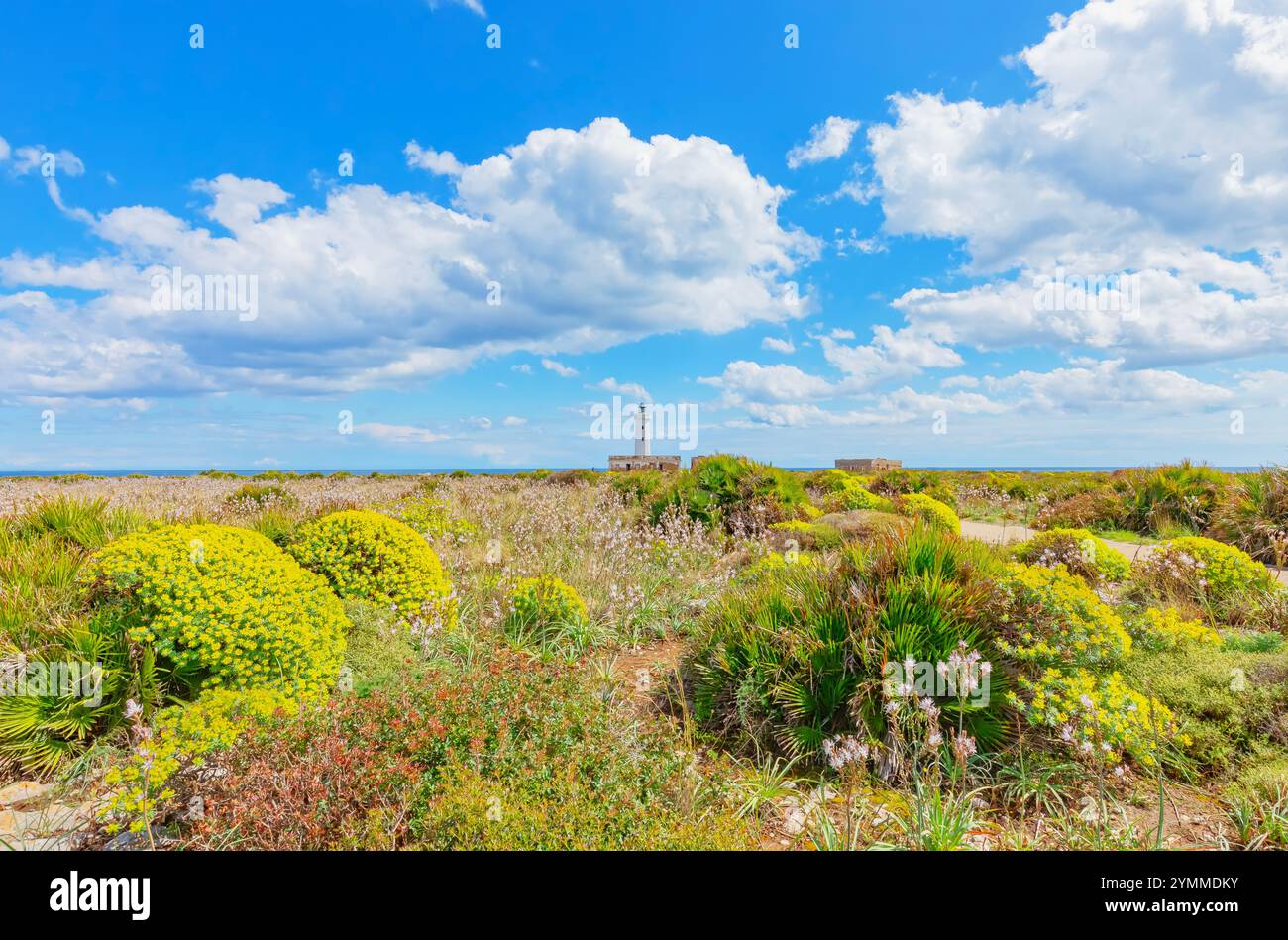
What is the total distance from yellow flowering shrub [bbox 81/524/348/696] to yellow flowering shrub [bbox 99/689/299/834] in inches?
9.1

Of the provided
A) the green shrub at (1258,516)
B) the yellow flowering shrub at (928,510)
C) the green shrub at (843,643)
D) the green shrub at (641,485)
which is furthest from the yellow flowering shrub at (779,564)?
the green shrub at (1258,516)

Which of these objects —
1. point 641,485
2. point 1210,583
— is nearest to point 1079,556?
point 1210,583

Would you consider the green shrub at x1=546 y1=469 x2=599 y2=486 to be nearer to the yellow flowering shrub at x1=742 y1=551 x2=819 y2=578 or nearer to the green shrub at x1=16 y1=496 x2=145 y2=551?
the yellow flowering shrub at x1=742 y1=551 x2=819 y2=578

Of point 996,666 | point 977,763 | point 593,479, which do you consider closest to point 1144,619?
point 996,666

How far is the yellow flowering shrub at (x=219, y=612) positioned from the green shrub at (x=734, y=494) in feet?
24.8

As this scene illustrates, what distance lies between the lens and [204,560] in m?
4.00

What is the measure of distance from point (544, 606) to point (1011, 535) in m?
10.6

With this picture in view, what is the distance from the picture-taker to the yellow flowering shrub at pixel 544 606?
569 cm

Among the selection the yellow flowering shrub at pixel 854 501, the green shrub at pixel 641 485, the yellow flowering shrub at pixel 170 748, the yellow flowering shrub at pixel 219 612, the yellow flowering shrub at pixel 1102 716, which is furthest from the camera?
the green shrub at pixel 641 485

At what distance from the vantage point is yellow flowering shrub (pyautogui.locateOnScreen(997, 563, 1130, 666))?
3.87m

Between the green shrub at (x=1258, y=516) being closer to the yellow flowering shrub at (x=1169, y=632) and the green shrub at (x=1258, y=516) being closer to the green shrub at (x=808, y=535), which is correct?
the yellow flowering shrub at (x=1169, y=632)

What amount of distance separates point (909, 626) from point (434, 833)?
121 inches

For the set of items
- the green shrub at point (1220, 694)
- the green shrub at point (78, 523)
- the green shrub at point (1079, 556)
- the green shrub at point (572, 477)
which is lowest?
the green shrub at point (1220, 694)
